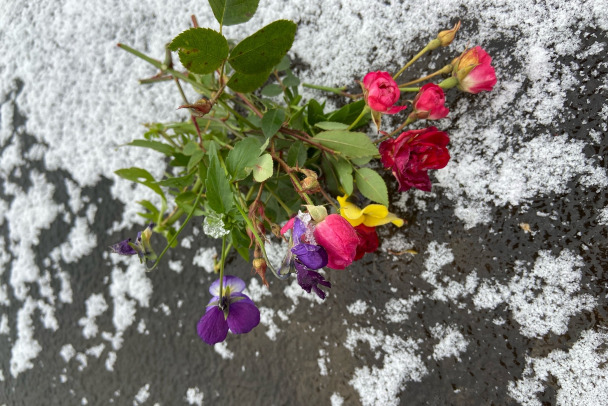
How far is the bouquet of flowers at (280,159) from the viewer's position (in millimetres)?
261

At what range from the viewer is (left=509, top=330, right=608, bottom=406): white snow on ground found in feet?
1.22

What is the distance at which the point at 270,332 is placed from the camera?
0.46 metres

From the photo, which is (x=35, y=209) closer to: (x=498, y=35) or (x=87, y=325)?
(x=87, y=325)

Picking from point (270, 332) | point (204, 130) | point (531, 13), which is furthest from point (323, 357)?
point (531, 13)

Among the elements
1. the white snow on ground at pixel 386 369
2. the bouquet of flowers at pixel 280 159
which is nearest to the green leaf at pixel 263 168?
the bouquet of flowers at pixel 280 159

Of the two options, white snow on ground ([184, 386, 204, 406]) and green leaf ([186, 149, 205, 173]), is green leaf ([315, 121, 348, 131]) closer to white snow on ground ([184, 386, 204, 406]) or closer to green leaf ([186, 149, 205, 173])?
green leaf ([186, 149, 205, 173])

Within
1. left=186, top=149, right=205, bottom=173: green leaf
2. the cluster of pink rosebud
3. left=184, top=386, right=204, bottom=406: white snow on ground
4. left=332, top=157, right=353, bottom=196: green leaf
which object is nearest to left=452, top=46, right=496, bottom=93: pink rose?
the cluster of pink rosebud

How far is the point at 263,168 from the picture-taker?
0.28 metres

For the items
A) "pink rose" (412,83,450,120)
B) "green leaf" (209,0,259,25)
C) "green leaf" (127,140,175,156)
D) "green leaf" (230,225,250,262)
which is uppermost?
"green leaf" (209,0,259,25)

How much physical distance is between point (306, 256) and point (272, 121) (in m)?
0.12

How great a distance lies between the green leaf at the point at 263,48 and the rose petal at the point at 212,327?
6.9 inches

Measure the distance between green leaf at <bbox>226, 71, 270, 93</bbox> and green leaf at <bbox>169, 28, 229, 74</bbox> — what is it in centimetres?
2

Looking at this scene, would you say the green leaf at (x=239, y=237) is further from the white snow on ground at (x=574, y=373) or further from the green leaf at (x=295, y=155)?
the white snow on ground at (x=574, y=373)

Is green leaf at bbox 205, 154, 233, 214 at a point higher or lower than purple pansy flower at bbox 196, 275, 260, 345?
higher
